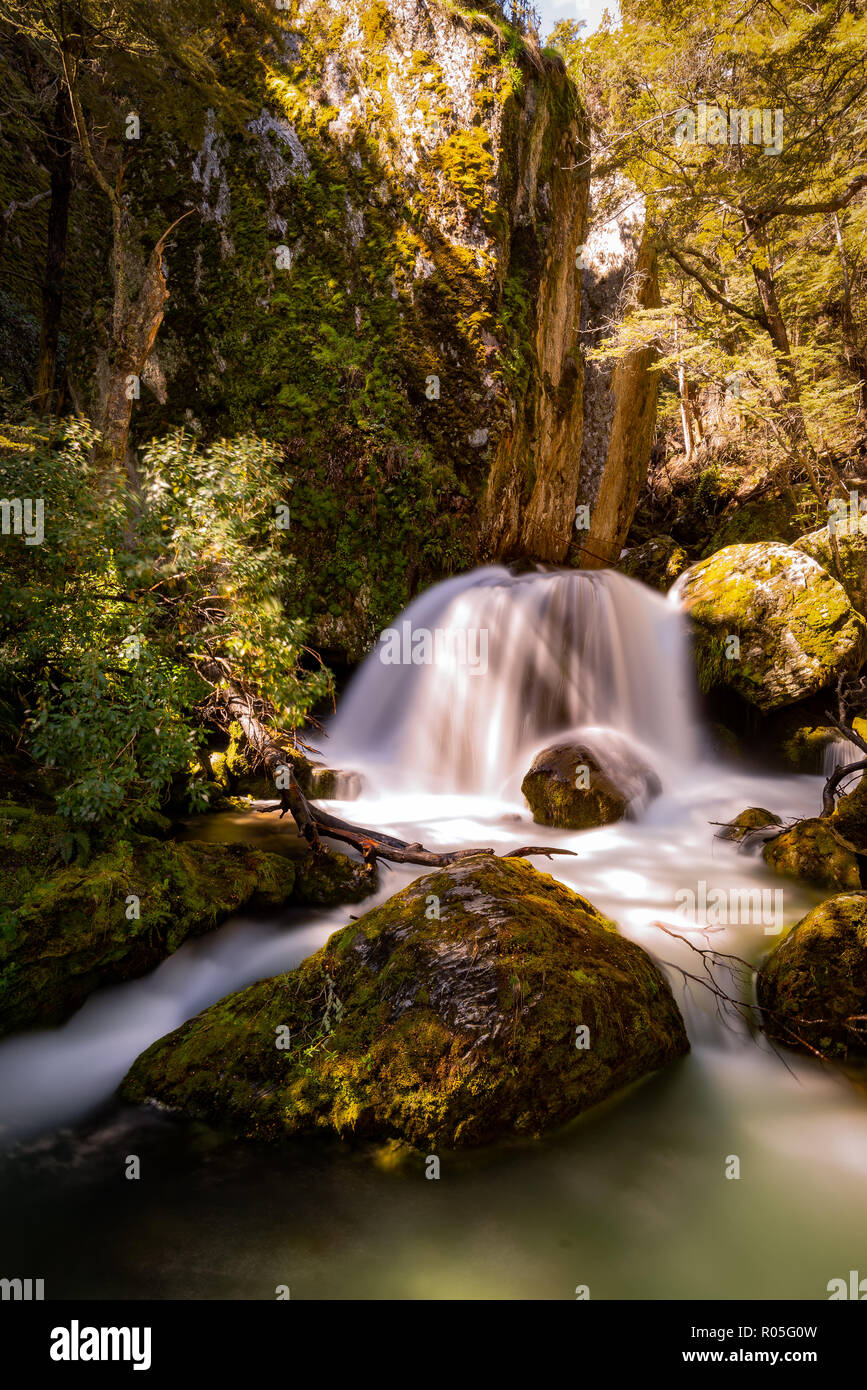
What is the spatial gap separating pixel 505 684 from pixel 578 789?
7.80 feet

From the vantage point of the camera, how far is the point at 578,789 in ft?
23.6

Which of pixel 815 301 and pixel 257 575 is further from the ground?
pixel 815 301

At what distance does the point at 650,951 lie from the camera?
4723 mm

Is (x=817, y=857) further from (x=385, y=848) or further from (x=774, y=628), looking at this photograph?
(x=774, y=628)

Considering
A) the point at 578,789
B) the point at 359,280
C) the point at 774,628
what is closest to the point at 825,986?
the point at 578,789

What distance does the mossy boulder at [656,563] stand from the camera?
13.5 m

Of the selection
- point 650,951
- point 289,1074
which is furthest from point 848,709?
point 289,1074

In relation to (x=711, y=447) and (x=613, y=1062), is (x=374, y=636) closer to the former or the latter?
(x=613, y=1062)

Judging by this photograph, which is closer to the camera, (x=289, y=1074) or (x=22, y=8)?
(x=289, y=1074)

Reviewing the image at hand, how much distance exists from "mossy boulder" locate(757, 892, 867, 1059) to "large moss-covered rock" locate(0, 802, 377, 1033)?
10.4ft

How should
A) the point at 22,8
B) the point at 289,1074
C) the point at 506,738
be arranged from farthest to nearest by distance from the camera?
the point at 506,738
the point at 22,8
the point at 289,1074

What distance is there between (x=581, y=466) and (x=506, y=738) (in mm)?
7738

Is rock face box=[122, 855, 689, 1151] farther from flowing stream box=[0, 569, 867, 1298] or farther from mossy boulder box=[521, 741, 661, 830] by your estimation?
mossy boulder box=[521, 741, 661, 830]

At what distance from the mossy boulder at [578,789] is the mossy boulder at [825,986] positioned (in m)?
3.11
